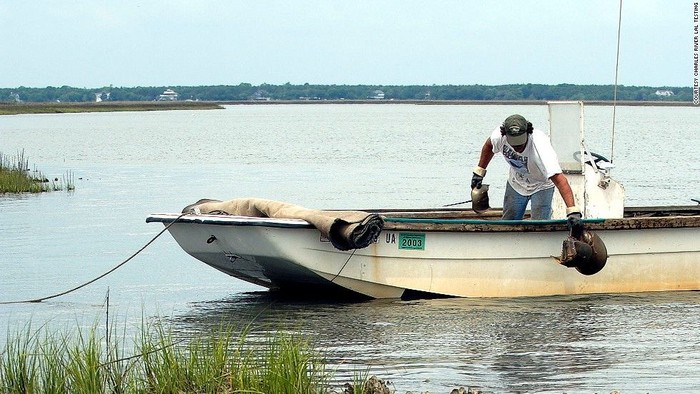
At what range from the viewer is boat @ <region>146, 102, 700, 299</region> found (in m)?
11.6

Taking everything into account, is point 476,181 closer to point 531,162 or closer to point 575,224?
point 531,162

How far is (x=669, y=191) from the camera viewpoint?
2812 centimetres

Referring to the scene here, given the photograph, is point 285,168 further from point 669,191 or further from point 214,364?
point 214,364

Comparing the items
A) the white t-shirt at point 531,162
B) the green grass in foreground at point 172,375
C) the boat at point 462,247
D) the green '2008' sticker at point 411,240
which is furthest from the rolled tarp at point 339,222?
the green grass in foreground at point 172,375

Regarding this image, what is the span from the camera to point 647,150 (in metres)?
A: 50.9

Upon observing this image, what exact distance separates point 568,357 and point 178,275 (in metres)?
6.51

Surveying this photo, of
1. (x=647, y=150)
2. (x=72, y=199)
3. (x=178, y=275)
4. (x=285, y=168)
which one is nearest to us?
(x=178, y=275)

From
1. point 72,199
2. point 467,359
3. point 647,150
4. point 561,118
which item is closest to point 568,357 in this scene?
point 467,359

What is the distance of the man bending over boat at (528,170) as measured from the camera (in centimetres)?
1133

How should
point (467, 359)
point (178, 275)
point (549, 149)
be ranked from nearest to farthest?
point (467, 359), point (549, 149), point (178, 275)

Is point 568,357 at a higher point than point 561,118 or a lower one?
lower

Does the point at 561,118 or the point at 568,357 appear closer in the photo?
the point at 568,357

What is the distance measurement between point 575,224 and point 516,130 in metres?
0.99

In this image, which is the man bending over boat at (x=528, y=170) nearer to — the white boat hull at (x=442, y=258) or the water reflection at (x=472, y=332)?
the white boat hull at (x=442, y=258)
